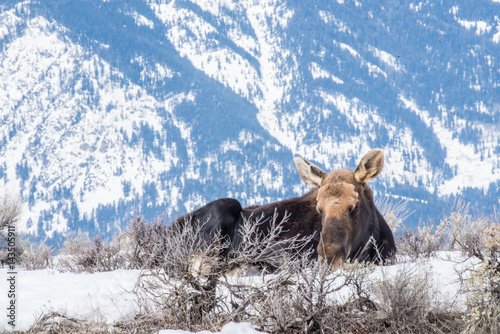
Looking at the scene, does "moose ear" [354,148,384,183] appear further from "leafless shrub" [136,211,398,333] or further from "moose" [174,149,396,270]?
"leafless shrub" [136,211,398,333]

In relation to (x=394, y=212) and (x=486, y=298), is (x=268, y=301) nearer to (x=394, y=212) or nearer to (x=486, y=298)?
(x=486, y=298)

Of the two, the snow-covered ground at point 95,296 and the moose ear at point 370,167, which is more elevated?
the moose ear at point 370,167

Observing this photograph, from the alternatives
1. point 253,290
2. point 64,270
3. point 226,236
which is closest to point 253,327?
point 253,290

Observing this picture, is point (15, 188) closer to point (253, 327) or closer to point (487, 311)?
point (253, 327)

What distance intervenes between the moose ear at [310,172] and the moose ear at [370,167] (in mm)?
466

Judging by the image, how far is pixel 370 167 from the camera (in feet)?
21.1

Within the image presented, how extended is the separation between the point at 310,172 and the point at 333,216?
97cm

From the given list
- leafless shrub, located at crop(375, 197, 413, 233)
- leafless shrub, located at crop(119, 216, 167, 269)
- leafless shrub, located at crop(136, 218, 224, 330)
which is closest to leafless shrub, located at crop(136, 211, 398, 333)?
leafless shrub, located at crop(136, 218, 224, 330)

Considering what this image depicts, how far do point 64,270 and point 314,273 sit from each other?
206 inches

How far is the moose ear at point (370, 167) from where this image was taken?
634 cm

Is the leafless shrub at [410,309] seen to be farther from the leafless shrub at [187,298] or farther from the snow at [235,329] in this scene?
the leafless shrub at [187,298]

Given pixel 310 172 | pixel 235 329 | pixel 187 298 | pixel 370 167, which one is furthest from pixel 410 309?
pixel 310 172

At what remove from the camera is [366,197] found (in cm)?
692

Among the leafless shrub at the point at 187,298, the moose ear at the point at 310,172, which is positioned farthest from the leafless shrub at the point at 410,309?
the moose ear at the point at 310,172
